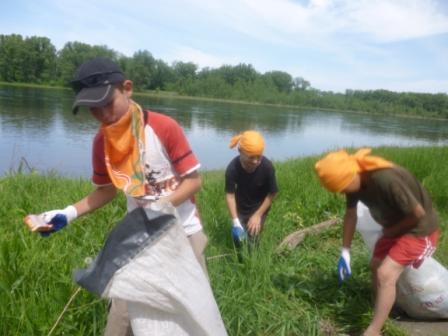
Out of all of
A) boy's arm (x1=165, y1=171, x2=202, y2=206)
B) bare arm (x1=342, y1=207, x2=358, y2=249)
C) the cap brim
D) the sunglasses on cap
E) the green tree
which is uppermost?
the green tree

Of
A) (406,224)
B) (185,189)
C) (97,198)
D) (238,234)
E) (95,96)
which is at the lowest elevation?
(238,234)

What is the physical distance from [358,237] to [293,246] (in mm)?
864

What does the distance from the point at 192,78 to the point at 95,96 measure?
247 feet

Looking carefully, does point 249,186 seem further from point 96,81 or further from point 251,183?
point 96,81

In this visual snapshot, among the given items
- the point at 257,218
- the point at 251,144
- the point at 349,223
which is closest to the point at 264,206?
the point at 257,218

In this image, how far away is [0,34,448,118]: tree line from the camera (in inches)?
2170

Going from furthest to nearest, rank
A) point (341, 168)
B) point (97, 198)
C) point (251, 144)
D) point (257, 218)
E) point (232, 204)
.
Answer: point (232, 204)
point (257, 218)
point (251, 144)
point (341, 168)
point (97, 198)

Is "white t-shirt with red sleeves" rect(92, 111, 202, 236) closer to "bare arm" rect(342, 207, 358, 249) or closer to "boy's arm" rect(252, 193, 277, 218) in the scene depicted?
"bare arm" rect(342, 207, 358, 249)

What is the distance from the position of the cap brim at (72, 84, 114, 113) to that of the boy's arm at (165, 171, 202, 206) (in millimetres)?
484

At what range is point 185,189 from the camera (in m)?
1.72

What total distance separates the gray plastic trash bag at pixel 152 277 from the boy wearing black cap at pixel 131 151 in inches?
9.0

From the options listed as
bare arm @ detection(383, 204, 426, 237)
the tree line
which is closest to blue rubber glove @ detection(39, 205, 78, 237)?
bare arm @ detection(383, 204, 426, 237)

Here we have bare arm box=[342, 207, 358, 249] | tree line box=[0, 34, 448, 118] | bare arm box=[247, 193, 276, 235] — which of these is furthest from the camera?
tree line box=[0, 34, 448, 118]

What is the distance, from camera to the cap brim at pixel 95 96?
154 centimetres
